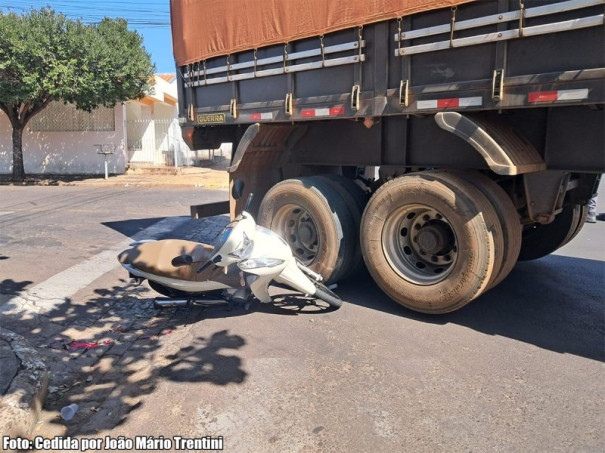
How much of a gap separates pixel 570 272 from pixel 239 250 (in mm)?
4280

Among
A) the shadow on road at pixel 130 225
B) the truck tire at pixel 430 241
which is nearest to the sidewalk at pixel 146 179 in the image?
the shadow on road at pixel 130 225

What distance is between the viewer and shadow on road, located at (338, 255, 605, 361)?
4250 mm

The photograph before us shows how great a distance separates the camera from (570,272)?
6145mm

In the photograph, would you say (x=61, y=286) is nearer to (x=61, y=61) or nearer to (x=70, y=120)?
(x=61, y=61)

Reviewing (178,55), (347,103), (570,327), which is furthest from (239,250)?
Answer: (178,55)

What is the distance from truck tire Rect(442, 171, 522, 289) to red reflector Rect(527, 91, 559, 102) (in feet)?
2.87

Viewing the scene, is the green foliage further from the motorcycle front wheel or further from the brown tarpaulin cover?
the motorcycle front wheel

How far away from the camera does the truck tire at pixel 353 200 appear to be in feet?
17.6

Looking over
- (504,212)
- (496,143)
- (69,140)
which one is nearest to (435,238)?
(504,212)

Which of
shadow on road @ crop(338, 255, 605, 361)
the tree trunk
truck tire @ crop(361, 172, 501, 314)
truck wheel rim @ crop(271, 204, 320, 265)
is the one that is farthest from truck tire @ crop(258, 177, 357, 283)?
the tree trunk

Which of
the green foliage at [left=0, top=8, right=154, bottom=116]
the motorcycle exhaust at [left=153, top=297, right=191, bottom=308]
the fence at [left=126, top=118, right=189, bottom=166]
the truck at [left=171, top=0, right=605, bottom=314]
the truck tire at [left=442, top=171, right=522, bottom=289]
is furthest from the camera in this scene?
the fence at [left=126, top=118, right=189, bottom=166]

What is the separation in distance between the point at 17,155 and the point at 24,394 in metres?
17.4

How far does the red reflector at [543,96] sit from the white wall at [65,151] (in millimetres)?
18527

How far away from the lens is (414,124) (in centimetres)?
492
